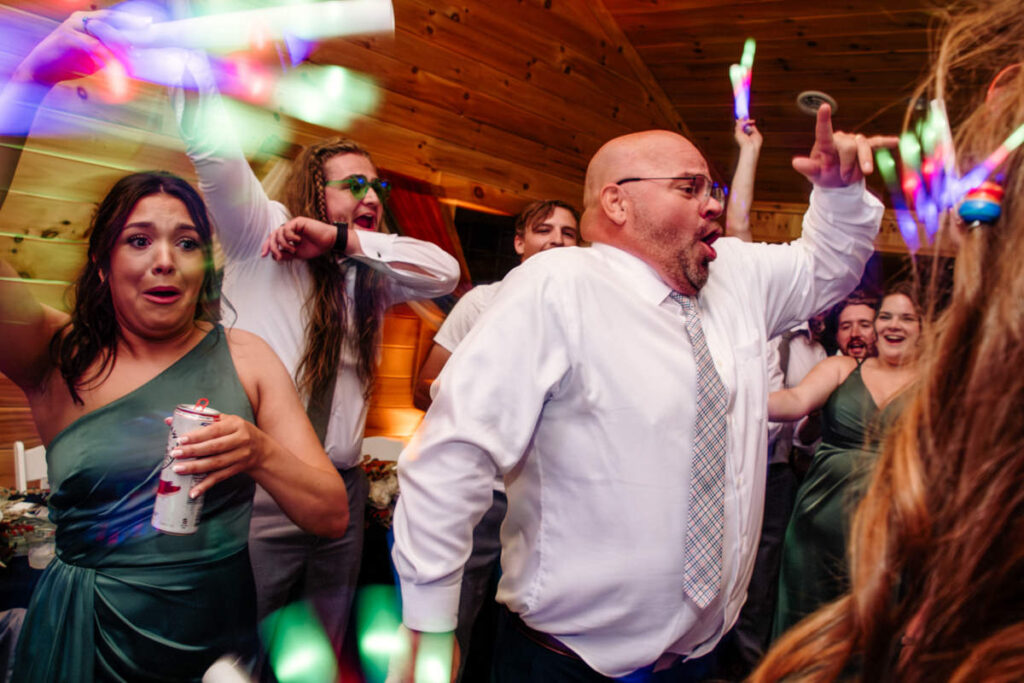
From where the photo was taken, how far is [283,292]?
6.67 ft

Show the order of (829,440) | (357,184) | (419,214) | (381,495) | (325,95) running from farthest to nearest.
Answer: (419,214), (325,95), (829,440), (381,495), (357,184)

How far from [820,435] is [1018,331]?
2949 mm

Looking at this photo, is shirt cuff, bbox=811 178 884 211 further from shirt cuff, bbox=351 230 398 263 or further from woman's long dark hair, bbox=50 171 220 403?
woman's long dark hair, bbox=50 171 220 403

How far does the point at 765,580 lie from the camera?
3051 millimetres

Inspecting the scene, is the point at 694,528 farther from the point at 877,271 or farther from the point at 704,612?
the point at 877,271

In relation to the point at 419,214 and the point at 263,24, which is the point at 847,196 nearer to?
the point at 263,24

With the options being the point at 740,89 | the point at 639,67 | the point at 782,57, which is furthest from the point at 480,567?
the point at 639,67

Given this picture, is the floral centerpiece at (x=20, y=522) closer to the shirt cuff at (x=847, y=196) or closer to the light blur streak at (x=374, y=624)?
the light blur streak at (x=374, y=624)

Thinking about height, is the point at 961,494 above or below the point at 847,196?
below

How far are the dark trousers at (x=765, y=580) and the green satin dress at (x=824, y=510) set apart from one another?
351 mm

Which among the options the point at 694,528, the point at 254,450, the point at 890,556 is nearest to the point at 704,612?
the point at 694,528

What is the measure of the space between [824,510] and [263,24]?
8.09 feet

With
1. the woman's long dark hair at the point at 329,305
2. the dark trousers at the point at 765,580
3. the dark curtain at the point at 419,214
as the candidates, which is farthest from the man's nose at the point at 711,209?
the dark curtain at the point at 419,214

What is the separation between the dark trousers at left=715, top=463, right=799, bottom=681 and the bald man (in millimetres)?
1683
